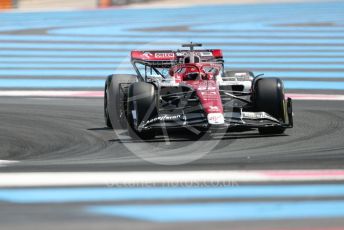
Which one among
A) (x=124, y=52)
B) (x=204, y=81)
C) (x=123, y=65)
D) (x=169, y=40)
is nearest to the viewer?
(x=204, y=81)

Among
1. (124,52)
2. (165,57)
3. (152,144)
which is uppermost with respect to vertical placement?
(165,57)

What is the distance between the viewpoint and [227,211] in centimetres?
618

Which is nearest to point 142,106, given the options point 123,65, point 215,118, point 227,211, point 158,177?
point 215,118

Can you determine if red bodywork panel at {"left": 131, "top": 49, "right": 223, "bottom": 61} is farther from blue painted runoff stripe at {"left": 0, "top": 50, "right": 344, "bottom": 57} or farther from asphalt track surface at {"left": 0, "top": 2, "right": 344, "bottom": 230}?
blue painted runoff stripe at {"left": 0, "top": 50, "right": 344, "bottom": 57}

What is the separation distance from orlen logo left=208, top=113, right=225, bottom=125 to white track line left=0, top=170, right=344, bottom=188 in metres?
2.01

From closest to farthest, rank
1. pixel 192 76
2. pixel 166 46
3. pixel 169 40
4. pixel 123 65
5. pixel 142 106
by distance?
1. pixel 142 106
2. pixel 192 76
3. pixel 123 65
4. pixel 166 46
5. pixel 169 40

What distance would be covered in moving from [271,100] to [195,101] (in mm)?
842

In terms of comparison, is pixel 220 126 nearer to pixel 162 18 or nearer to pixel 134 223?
pixel 134 223

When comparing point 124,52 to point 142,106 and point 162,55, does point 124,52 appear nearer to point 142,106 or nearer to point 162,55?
point 162,55

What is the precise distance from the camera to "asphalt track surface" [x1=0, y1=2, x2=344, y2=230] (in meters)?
6.07

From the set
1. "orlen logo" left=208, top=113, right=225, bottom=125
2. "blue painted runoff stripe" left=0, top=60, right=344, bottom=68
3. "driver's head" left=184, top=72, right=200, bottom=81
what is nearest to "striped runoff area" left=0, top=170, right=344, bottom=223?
"orlen logo" left=208, top=113, right=225, bottom=125

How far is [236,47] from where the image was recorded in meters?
22.7

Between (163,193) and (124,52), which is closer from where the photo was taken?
(163,193)

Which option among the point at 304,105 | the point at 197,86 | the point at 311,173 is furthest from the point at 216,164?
the point at 304,105
